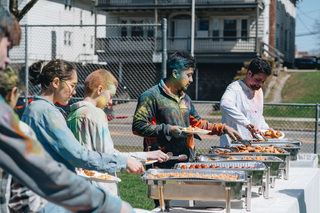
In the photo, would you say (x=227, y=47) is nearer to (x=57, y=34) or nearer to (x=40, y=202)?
(x=57, y=34)

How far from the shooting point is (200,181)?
352 cm

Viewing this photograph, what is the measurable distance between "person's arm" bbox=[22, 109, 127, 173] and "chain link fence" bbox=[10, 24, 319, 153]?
6933mm

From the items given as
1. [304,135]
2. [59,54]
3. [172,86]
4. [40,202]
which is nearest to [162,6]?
[59,54]

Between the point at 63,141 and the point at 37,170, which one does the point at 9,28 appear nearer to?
the point at 37,170

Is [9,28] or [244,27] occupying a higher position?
[244,27]

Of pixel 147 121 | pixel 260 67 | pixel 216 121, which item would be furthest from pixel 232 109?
pixel 216 121

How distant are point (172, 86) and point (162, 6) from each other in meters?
28.9

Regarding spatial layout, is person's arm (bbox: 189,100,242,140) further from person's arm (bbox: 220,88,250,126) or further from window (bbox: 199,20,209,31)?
window (bbox: 199,20,209,31)

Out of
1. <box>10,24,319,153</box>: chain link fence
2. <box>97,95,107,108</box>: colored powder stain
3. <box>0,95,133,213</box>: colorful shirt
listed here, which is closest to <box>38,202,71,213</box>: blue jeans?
<box>97,95,107,108</box>: colored powder stain

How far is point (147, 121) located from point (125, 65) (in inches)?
1006

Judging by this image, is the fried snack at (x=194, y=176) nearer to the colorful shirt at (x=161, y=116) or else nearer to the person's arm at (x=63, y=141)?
the person's arm at (x=63, y=141)

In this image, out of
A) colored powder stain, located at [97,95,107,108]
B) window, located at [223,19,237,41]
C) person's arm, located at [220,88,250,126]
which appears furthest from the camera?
window, located at [223,19,237,41]

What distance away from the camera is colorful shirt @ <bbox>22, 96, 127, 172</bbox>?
2.88 m

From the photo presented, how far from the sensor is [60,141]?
2873mm
